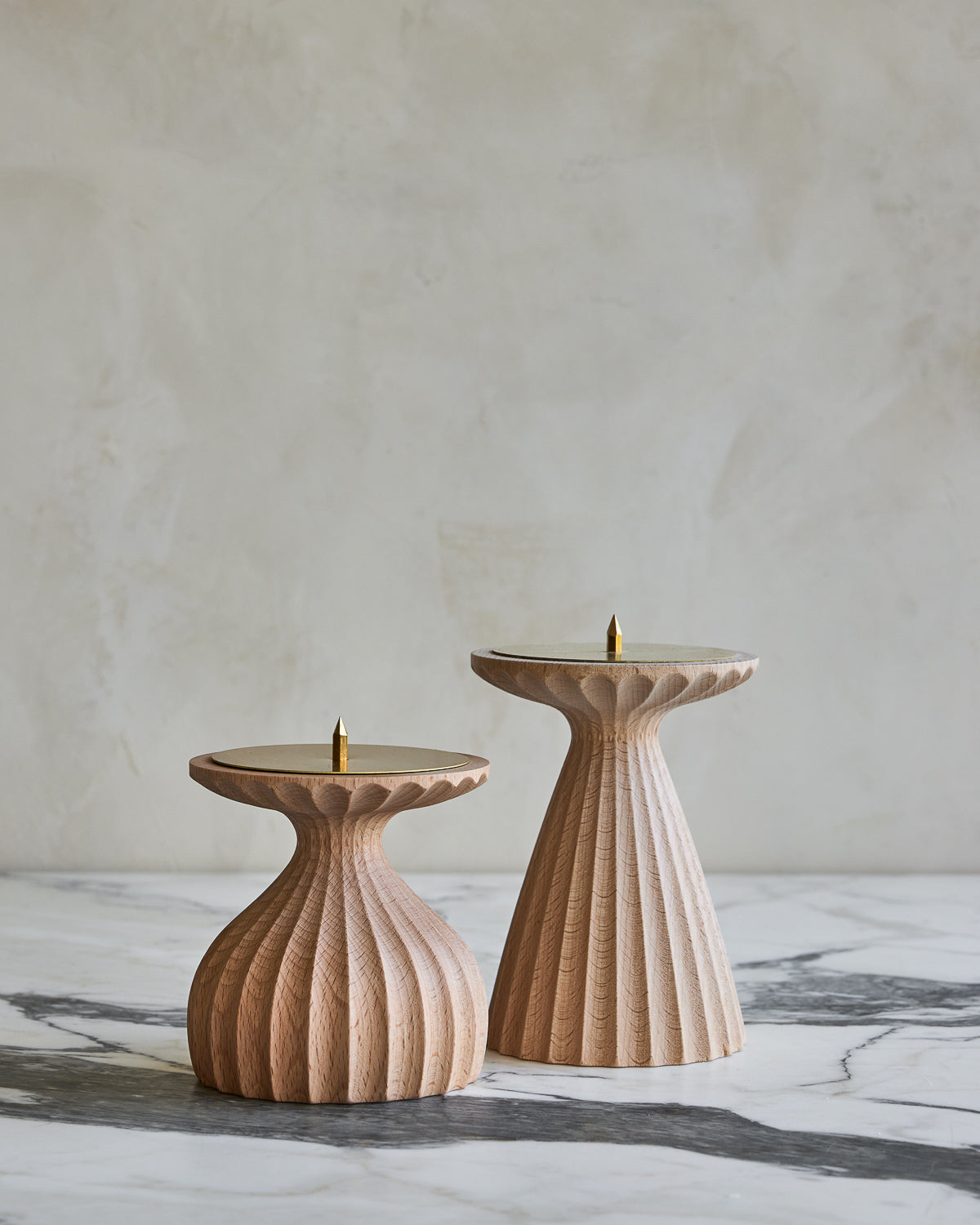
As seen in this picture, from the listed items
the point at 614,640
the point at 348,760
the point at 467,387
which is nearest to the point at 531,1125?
the point at 348,760

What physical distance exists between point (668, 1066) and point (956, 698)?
1.09 m

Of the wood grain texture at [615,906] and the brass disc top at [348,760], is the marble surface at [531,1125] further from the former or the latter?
the brass disc top at [348,760]

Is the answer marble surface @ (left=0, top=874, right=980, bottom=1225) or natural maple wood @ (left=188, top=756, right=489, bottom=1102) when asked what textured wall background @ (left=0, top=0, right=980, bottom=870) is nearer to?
marble surface @ (left=0, top=874, right=980, bottom=1225)

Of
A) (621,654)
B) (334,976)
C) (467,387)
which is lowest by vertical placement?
(334,976)

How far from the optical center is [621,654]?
1.27m

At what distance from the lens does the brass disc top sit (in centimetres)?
109

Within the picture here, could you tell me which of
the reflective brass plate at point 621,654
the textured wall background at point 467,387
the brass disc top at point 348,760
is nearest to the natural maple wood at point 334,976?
the brass disc top at point 348,760

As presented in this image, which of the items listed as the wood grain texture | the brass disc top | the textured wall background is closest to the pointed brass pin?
the brass disc top

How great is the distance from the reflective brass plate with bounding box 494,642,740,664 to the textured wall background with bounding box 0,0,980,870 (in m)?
0.72

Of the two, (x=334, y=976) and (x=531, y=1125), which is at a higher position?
(x=334, y=976)

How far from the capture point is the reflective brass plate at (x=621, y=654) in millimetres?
1215

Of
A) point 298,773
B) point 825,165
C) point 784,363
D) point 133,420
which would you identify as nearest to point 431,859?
point 133,420

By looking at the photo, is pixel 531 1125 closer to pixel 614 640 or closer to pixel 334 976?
pixel 334 976

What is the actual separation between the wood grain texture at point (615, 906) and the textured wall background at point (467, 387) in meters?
0.80
